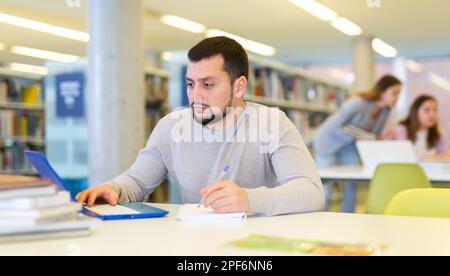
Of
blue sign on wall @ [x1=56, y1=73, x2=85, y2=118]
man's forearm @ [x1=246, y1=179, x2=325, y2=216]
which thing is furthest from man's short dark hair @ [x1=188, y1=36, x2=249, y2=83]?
blue sign on wall @ [x1=56, y1=73, x2=85, y2=118]

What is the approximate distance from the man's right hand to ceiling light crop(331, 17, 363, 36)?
6.76 m

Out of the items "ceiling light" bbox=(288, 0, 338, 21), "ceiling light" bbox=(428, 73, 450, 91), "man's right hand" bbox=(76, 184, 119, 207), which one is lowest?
Answer: "man's right hand" bbox=(76, 184, 119, 207)

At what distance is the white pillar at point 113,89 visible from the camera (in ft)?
15.1

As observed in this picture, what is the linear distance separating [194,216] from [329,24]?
737cm

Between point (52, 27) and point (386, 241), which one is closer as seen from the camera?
point (386, 241)

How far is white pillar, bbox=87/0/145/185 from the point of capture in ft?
15.1

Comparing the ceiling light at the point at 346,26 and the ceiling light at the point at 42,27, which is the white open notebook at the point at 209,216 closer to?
the ceiling light at the point at 42,27

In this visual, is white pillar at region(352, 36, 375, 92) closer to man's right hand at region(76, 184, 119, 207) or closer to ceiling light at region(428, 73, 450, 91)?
ceiling light at region(428, 73, 450, 91)

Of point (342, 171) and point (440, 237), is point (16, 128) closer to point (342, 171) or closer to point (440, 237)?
point (342, 171)

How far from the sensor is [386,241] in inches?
52.5

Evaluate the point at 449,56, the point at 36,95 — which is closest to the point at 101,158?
the point at 36,95

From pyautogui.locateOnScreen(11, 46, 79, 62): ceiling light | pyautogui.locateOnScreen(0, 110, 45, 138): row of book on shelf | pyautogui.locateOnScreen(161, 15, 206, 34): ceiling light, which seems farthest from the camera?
pyautogui.locateOnScreen(11, 46, 79, 62): ceiling light

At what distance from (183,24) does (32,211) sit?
7.50 m
